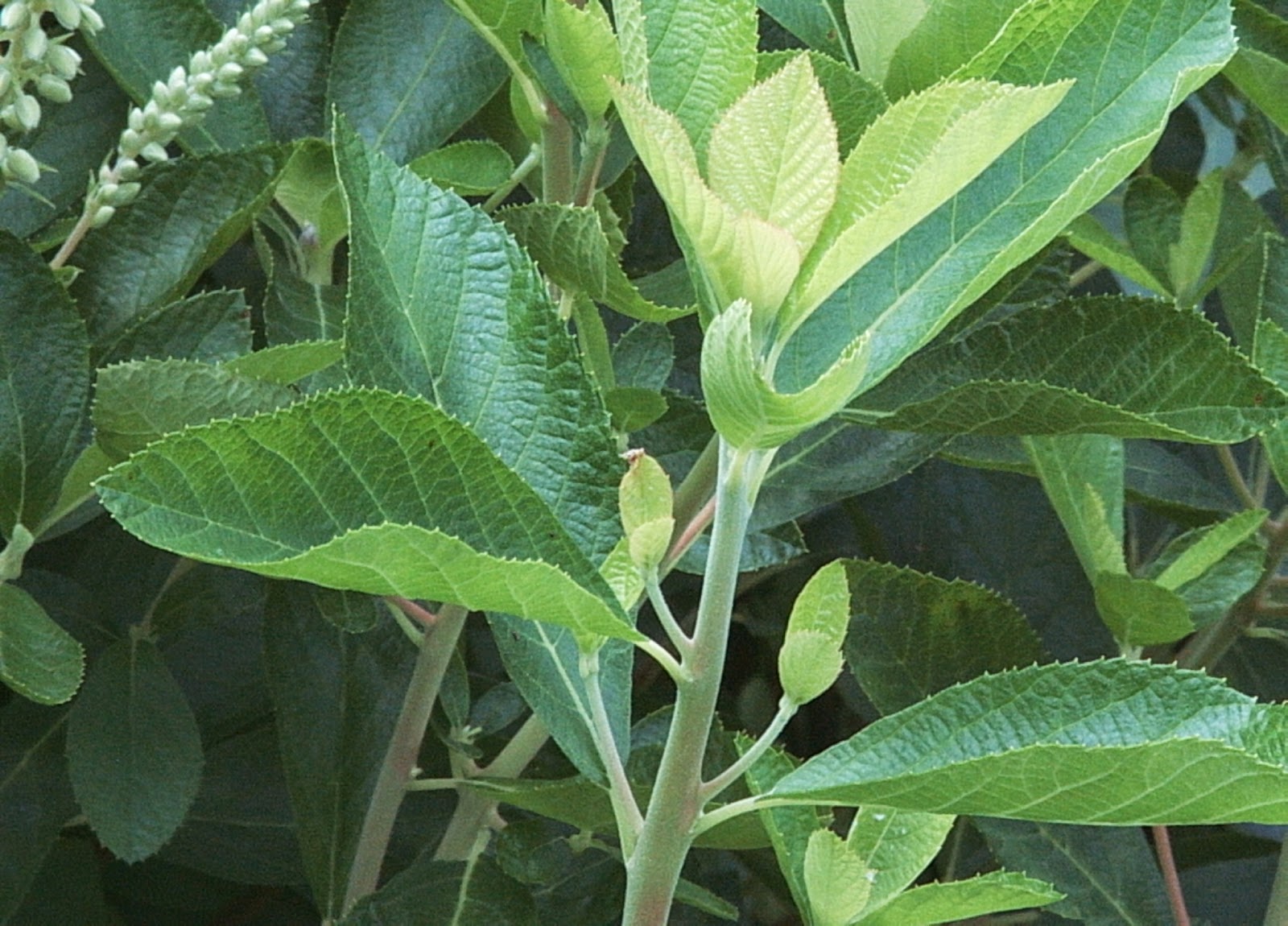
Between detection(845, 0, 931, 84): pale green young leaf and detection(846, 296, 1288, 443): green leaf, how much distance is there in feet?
0.30

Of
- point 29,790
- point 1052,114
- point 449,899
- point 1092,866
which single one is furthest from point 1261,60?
point 29,790

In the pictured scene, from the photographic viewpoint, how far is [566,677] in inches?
17.6

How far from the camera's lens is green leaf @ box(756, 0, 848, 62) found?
496 millimetres

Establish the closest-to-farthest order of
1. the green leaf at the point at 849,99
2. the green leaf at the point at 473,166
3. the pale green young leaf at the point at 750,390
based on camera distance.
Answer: the pale green young leaf at the point at 750,390 < the green leaf at the point at 849,99 < the green leaf at the point at 473,166

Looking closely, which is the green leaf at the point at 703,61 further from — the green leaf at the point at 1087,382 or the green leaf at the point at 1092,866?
the green leaf at the point at 1092,866

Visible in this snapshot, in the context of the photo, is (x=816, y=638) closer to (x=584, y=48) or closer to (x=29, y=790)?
(x=584, y=48)

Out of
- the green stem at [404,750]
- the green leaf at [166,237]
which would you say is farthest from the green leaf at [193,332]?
the green stem at [404,750]

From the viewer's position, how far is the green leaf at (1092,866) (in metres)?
0.57

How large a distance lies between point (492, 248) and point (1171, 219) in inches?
14.9

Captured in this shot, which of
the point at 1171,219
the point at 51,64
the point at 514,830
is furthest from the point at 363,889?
the point at 1171,219

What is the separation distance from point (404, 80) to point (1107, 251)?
28cm

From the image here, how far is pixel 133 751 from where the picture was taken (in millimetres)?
556

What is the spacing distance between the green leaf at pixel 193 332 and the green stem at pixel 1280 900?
1.37 feet

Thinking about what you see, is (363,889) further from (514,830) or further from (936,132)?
(936,132)
